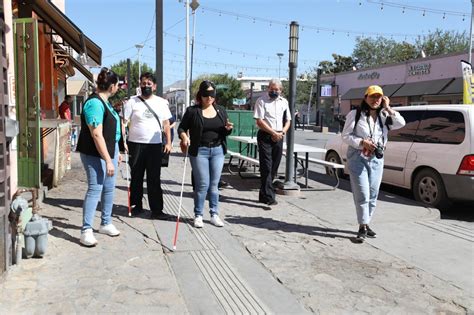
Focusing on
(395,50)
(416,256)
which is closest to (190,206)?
(416,256)

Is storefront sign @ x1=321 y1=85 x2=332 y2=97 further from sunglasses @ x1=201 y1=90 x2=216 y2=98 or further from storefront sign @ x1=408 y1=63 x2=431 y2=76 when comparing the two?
sunglasses @ x1=201 y1=90 x2=216 y2=98

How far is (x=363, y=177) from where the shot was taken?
17.8ft

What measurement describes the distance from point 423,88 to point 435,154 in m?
27.0

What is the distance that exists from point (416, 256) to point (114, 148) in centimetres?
337

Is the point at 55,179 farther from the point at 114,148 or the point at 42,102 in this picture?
the point at 114,148

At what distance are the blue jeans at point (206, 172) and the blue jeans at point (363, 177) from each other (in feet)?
5.13

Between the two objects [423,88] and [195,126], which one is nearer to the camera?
[195,126]

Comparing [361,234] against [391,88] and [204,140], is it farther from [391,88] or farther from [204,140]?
[391,88]

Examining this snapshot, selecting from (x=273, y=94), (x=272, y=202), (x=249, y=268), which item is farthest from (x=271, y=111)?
(x=249, y=268)

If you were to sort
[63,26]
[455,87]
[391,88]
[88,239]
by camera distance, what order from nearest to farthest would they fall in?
[88,239] < [63,26] < [455,87] < [391,88]

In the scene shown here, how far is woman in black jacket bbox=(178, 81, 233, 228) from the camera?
5695mm

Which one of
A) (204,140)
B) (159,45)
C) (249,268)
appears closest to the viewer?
(249,268)

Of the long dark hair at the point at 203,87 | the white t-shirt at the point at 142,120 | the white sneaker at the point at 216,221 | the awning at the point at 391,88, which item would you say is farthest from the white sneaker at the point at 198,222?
the awning at the point at 391,88

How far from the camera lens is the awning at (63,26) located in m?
8.12
